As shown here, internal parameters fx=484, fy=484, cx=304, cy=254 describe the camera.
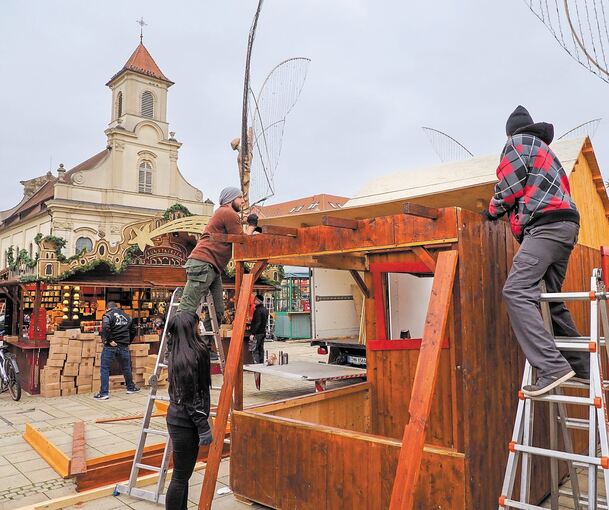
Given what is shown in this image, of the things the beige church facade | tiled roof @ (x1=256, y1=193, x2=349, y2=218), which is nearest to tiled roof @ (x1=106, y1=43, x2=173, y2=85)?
the beige church facade

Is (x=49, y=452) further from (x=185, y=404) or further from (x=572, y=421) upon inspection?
(x=572, y=421)

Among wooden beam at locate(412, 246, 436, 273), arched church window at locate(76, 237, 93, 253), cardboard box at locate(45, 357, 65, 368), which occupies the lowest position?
cardboard box at locate(45, 357, 65, 368)

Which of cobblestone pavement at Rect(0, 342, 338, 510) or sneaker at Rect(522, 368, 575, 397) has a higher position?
sneaker at Rect(522, 368, 575, 397)

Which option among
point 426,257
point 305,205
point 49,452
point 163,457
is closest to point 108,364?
point 49,452

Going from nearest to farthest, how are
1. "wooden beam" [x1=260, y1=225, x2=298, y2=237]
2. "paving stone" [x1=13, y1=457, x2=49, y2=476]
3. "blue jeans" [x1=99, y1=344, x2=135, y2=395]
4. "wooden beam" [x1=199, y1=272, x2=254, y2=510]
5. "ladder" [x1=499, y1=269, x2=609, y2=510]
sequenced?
"ladder" [x1=499, y1=269, x2=609, y2=510]
"wooden beam" [x1=199, y1=272, x2=254, y2=510]
"wooden beam" [x1=260, y1=225, x2=298, y2=237]
"paving stone" [x1=13, y1=457, x2=49, y2=476]
"blue jeans" [x1=99, y1=344, x2=135, y2=395]

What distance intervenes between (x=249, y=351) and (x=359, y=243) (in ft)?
33.9

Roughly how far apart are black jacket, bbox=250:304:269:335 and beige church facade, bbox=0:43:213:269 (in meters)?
24.8

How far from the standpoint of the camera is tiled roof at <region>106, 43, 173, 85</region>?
38.7 meters

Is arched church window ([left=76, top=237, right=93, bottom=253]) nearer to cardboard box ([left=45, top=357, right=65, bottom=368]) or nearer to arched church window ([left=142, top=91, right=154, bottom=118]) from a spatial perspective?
arched church window ([left=142, top=91, right=154, bottom=118])

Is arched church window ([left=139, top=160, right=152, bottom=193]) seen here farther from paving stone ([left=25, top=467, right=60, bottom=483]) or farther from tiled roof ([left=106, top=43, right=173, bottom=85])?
paving stone ([left=25, top=467, right=60, bottom=483])

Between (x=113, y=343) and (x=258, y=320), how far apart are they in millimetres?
3684

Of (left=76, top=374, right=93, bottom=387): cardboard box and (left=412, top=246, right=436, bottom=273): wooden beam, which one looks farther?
(left=76, top=374, right=93, bottom=387): cardboard box

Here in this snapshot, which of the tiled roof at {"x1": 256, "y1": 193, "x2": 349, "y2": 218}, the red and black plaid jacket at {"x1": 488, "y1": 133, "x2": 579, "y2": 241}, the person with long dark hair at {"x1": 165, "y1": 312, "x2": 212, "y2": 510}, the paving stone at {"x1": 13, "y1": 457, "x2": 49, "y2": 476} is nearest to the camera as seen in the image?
the red and black plaid jacket at {"x1": 488, "y1": 133, "x2": 579, "y2": 241}

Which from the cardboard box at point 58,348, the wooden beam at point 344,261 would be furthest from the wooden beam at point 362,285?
the cardboard box at point 58,348
